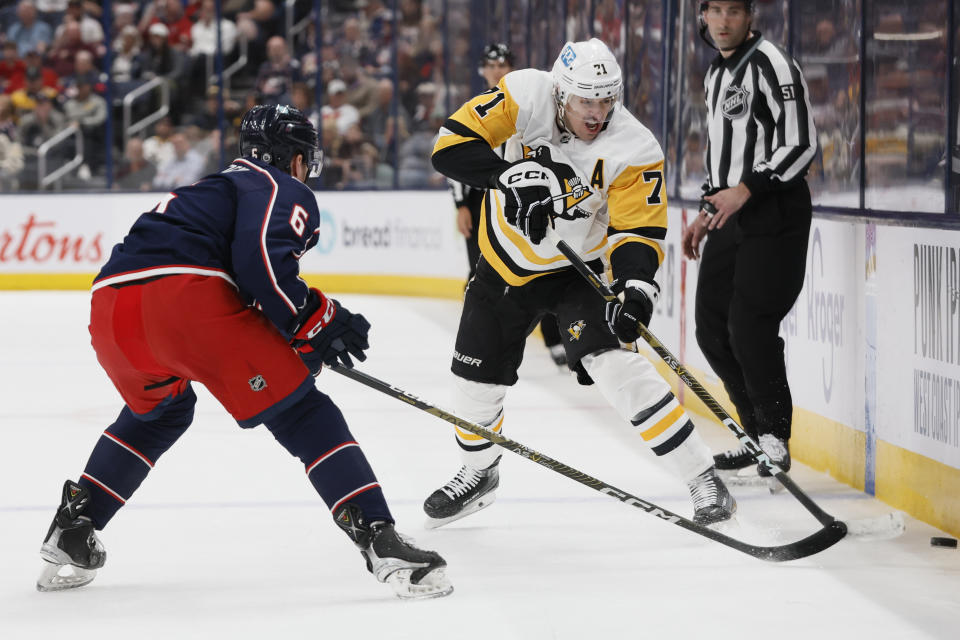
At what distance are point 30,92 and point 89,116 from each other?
28.0 inches

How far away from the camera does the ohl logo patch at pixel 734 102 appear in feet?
12.0

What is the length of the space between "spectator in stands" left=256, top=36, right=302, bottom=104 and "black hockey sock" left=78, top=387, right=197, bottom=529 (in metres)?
9.18

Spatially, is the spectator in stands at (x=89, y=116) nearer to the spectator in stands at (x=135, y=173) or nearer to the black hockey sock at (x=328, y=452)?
the spectator in stands at (x=135, y=173)

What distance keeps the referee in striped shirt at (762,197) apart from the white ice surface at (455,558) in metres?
0.34

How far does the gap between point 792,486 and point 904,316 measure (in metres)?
0.70

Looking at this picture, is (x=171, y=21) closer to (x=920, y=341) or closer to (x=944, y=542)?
(x=920, y=341)

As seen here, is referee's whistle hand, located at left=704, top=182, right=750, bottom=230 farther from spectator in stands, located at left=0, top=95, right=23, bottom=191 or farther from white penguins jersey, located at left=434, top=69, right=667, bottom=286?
spectator in stands, located at left=0, top=95, right=23, bottom=191

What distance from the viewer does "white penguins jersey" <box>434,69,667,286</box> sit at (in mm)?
3078

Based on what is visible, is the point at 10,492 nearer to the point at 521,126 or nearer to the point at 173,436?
the point at 173,436

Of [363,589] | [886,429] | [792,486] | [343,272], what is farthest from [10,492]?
[343,272]

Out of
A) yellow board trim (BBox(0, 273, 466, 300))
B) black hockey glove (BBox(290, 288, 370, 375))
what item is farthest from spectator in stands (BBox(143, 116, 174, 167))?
black hockey glove (BBox(290, 288, 370, 375))

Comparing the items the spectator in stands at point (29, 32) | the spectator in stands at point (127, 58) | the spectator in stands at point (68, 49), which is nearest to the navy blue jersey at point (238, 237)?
the spectator in stands at point (127, 58)

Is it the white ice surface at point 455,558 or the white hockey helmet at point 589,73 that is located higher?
the white hockey helmet at point 589,73

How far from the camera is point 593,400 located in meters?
5.42
